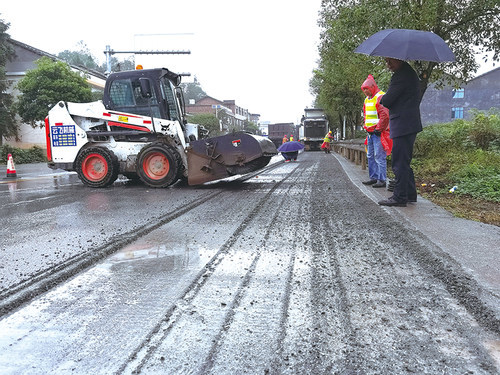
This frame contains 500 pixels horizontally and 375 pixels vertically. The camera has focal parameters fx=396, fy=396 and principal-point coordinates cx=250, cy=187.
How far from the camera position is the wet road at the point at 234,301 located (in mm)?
1798

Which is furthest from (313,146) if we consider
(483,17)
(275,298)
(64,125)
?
(275,298)

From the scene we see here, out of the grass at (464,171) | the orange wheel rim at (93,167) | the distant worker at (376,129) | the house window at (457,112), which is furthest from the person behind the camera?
the house window at (457,112)

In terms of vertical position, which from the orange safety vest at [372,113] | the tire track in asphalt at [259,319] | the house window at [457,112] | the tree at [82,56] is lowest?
the tire track in asphalt at [259,319]

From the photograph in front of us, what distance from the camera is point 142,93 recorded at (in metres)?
8.25

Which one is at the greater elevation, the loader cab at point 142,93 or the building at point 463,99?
the building at point 463,99

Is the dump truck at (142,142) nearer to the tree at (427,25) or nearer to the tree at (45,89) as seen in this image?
the tree at (427,25)

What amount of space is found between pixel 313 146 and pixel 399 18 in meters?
25.9

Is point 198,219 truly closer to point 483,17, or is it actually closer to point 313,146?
point 483,17

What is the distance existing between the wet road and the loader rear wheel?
3414 millimetres

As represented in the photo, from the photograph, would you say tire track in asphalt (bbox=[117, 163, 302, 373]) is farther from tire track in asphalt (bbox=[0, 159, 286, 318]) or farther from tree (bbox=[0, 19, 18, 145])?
tree (bbox=[0, 19, 18, 145])

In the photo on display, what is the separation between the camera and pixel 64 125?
8672 mm

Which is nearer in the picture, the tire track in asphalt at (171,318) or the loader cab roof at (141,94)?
the tire track in asphalt at (171,318)

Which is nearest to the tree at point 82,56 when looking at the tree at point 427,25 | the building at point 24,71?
the building at point 24,71

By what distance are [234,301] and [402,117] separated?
3976 millimetres
